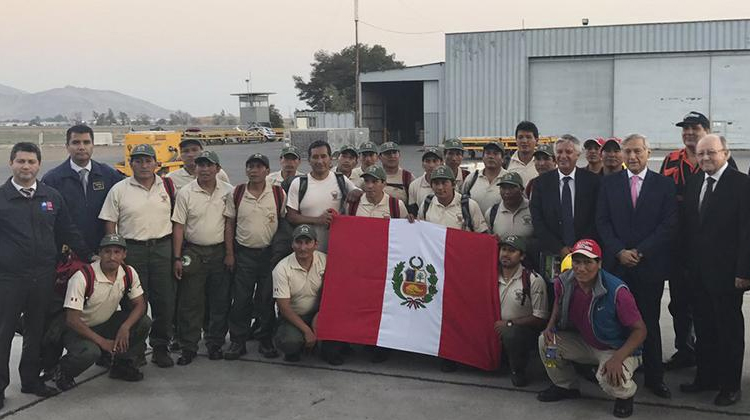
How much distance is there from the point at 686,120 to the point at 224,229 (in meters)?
3.94

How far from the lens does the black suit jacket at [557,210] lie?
18.7ft

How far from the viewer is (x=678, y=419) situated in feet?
15.9

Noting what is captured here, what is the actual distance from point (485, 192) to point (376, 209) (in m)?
1.03

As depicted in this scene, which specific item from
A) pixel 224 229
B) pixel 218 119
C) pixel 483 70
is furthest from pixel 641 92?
pixel 218 119

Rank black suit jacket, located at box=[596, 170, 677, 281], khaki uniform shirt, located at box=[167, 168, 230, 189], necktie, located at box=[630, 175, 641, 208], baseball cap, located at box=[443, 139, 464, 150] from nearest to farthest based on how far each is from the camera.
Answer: black suit jacket, located at box=[596, 170, 677, 281]
necktie, located at box=[630, 175, 641, 208]
baseball cap, located at box=[443, 139, 464, 150]
khaki uniform shirt, located at box=[167, 168, 230, 189]

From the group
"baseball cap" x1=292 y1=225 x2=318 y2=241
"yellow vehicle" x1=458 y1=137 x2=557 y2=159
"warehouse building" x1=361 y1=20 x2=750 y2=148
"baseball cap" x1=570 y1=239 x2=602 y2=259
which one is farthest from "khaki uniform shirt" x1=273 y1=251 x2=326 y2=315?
"warehouse building" x1=361 y1=20 x2=750 y2=148

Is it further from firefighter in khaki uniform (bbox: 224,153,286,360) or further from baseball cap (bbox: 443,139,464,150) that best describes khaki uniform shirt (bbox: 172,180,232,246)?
baseball cap (bbox: 443,139,464,150)

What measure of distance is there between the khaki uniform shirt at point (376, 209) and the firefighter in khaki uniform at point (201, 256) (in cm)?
119

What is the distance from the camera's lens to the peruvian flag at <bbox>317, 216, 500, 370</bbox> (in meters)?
5.96

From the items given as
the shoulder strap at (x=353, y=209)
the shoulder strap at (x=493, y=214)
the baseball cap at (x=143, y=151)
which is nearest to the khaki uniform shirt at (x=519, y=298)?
the shoulder strap at (x=493, y=214)

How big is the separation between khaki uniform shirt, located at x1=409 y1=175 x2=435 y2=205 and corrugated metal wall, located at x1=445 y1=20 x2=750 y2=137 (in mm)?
28193

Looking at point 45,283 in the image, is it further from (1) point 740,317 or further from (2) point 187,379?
(1) point 740,317

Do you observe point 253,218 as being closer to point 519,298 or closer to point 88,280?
point 88,280

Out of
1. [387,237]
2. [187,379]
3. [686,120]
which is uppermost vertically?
[686,120]
